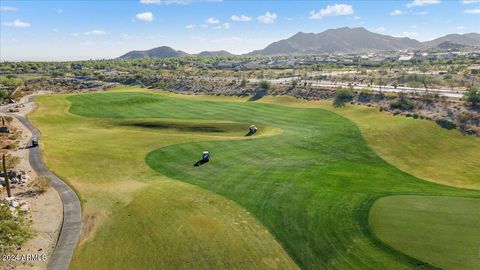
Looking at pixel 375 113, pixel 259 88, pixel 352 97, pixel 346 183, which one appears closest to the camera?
pixel 346 183

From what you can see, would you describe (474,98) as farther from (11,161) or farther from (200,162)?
(11,161)

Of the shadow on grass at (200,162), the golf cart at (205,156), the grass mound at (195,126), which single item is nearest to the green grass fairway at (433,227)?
the shadow on grass at (200,162)

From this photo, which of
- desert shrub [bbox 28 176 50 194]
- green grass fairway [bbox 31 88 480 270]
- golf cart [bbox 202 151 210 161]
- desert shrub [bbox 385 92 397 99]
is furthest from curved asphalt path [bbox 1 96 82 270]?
desert shrub [bbox 385 92 397 99]

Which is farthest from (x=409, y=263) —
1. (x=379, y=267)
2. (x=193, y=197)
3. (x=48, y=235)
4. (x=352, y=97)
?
(x=352, y=97)

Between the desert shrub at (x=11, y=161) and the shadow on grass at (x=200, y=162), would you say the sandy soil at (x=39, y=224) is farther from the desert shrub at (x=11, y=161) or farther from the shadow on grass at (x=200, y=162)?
the shadow on grass at (x=200, y=162)

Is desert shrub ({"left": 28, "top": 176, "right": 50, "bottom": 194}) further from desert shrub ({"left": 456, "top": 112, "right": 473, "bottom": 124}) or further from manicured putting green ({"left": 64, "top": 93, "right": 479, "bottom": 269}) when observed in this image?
desert shrub ({"left": 456, "top": 112, "right": 473, "bottom": 124})

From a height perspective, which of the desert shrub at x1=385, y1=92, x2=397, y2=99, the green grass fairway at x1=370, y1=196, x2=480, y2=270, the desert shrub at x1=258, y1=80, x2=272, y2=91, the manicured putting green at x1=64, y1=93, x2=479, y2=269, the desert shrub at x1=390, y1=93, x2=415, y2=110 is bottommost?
the manicured putting green at x1=64, y1=93, x2=479, y2=269

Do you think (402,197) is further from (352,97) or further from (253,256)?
(352,97)
